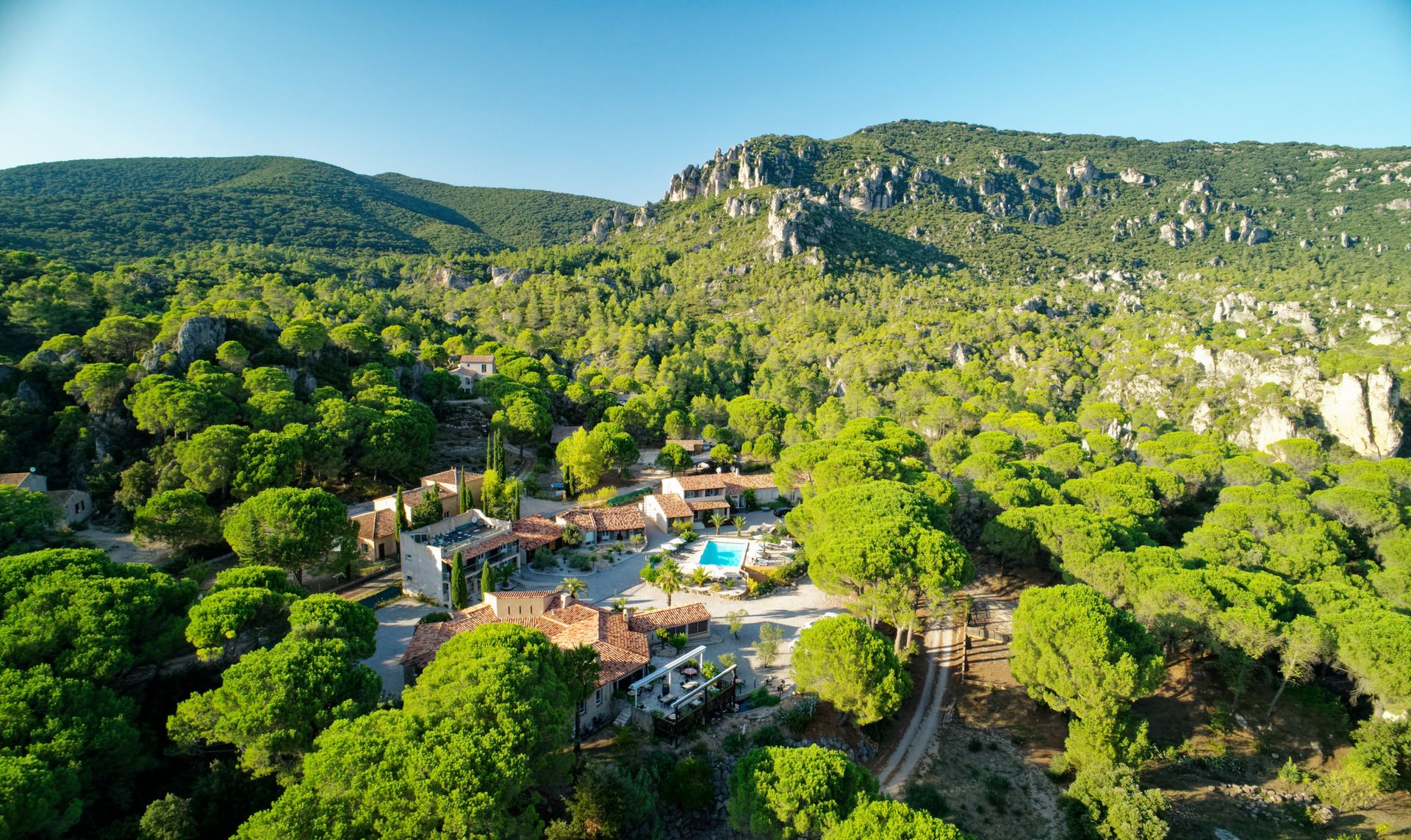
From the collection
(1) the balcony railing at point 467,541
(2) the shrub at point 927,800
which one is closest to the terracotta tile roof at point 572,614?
(1) the balcony railing at point 467,541

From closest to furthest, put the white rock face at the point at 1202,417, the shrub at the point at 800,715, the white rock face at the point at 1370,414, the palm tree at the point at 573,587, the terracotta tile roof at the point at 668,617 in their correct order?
the shrub at the point at 800,715, the terracotta tile roof at the point at 668,617, the palm tree at the point at 573,587, the white rock face at the point at 1370,414, the white rock face at the point at 1202,417

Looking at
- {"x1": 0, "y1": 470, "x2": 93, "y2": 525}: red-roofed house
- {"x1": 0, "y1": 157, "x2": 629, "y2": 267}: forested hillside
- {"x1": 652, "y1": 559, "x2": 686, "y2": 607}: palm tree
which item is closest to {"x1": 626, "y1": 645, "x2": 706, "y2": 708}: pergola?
{"x1": 652, "y1": 559, "x2": 686, "y2": 607}: palm tree

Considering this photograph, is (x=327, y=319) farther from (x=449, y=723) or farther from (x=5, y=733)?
(x=449, y=723)

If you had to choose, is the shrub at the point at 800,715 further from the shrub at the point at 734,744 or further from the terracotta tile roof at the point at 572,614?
the terracotta tile roof at the point at 572,614

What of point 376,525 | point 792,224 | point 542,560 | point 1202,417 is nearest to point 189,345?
point 376,525

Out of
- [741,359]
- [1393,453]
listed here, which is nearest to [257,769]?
[741,359]

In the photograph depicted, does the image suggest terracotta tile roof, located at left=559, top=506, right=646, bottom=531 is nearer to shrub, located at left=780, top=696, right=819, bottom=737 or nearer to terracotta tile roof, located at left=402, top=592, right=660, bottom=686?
terracotta tile roof, located at left=402, top=592, right=660, bottom=686

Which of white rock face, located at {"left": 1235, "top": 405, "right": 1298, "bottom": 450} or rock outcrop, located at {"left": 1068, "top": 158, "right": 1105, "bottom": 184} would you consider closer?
white rock face, located at {"left": 1235, "top": 405, "right": 1298, "bottom": 450}
